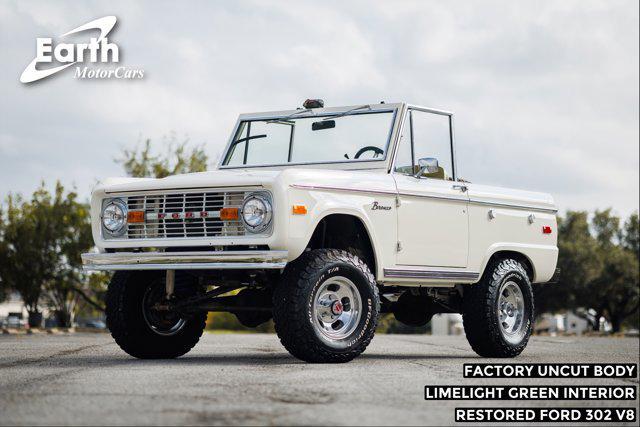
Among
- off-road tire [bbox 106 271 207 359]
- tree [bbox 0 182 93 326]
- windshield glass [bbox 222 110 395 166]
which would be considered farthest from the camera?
tree [bbox 0 182 93 326]

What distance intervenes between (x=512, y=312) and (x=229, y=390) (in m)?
5.83

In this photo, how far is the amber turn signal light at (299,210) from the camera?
959cm

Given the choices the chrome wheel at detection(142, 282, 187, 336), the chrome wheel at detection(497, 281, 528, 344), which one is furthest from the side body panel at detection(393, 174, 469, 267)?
the chrome wheel at detection(142, 282, 187, 336)

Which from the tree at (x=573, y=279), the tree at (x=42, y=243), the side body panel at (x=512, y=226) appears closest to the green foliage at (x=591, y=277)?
the tree at (x=573, y=279)

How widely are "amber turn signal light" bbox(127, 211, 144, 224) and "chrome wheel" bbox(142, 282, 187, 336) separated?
34.5 inches

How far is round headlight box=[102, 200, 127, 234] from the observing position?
34.9 ft

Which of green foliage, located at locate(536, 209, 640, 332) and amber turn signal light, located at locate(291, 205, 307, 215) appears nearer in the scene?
amber turn signal light, located at locate(291, 205, 307, 215)

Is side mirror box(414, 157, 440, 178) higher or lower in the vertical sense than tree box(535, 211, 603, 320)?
higher

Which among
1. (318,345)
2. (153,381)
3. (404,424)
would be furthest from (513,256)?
(404,424)

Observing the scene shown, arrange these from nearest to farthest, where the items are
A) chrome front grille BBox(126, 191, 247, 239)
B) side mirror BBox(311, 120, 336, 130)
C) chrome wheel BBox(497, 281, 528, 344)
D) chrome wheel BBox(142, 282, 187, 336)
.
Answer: chrome front grille BBox(126, 191, 247, 239) → chrome wheel BBox(142, 282, 187, 336) → side mirror BBox(311, 120, 336, 130) → chrome wheel BBox(497, 281, 528, 344)

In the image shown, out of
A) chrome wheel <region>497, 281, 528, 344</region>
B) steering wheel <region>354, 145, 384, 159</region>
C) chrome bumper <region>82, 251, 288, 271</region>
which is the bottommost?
chrome wheel <region>497, 281, 528, 344</region>

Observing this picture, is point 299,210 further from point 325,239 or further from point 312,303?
point 325,239

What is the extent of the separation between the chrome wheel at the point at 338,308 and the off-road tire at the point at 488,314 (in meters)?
2.15

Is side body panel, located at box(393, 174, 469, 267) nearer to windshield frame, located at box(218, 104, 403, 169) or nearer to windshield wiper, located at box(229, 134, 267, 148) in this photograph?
windshield frame, located at box(218, 104, 403, 169)
